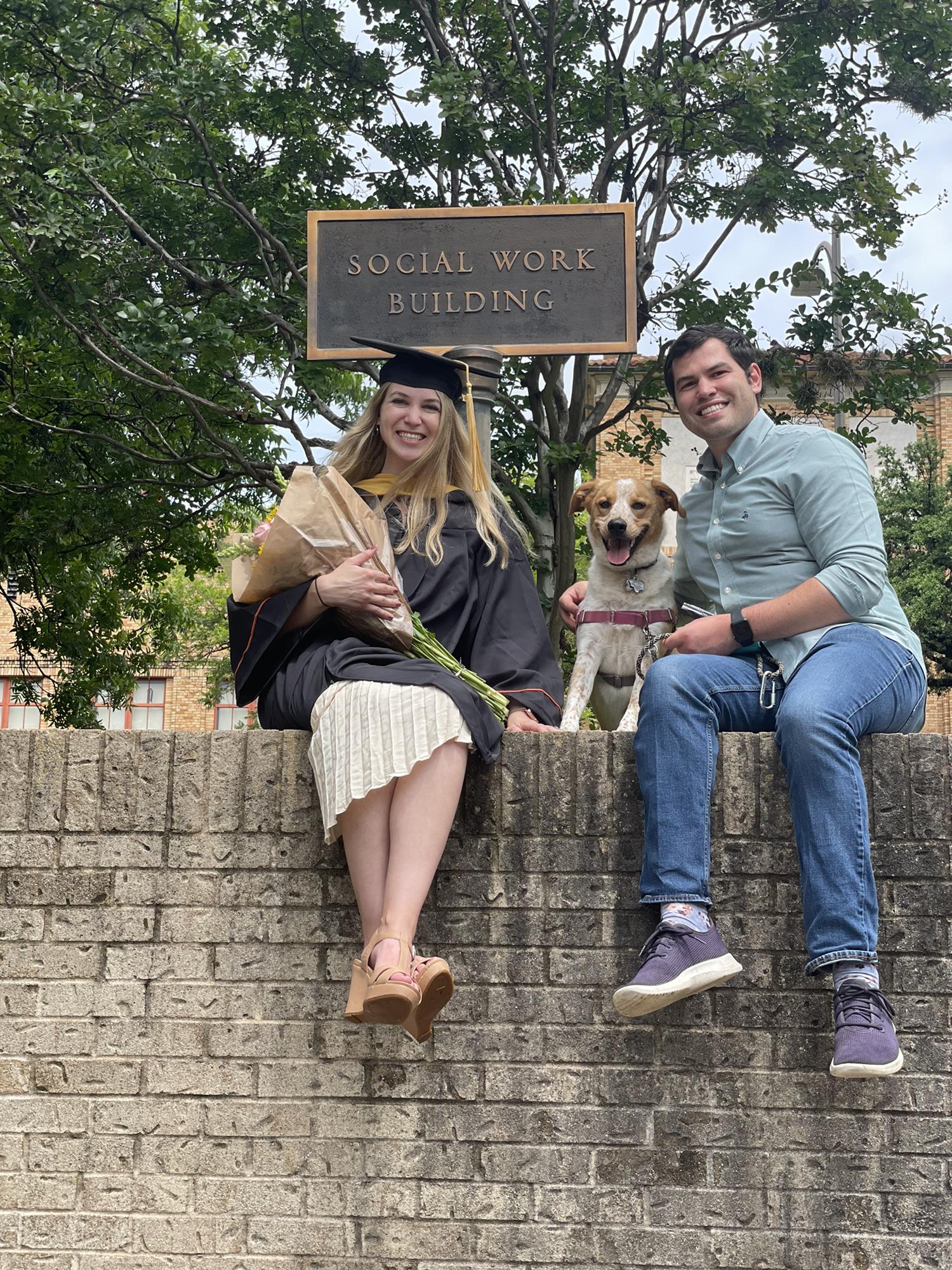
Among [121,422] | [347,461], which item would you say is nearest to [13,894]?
[347,461]

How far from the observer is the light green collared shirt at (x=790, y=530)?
13.5 feet

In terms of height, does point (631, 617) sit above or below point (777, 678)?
above

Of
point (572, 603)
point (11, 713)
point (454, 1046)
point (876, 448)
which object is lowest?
point (454, 1046)

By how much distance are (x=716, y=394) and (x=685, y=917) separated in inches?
70.5

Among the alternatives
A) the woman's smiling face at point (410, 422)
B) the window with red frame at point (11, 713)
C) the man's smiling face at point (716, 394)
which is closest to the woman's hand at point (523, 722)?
the woman's smiling face at point (410, 422)

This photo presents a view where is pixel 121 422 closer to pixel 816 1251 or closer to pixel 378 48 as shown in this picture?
pixel 378 48

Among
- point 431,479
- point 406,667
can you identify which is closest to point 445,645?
point 406,667

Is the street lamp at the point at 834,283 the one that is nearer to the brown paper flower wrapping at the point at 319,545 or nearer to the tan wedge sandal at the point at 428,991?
the brown paper flower wrapping at the point at 319,545

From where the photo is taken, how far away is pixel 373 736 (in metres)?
3.76

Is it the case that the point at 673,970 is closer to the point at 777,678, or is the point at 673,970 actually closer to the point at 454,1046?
the point at 454,1046

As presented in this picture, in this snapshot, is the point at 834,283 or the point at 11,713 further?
the point at 11,713

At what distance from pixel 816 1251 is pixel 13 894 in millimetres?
2545

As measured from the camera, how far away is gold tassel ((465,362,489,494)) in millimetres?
4766

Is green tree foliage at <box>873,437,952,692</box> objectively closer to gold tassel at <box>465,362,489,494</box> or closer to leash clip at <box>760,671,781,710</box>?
gold tassel at <box>465,362,489,494</box>
